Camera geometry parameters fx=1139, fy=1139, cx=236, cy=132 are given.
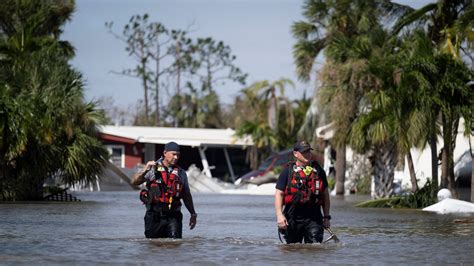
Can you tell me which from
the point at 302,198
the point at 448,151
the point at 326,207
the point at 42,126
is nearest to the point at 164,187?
the point at 302,198

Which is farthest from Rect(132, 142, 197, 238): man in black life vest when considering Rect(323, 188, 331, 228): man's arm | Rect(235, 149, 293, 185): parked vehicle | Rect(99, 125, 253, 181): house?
Rect(99, 125, 253, 181): house

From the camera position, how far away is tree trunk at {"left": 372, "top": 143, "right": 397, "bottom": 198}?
33.8m

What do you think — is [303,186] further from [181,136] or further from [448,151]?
[181,136]

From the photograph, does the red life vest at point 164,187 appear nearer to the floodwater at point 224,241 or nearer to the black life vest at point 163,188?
the black life vest at point 163,188

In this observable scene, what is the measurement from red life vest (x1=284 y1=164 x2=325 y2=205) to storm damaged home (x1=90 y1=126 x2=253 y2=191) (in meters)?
39.8

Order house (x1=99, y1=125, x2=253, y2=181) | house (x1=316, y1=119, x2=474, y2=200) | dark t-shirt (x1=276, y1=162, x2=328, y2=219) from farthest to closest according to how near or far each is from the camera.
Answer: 1. house (x1=99, y1=125, x2=253, y2=181)
2. house (x1=316, y1=119, x2=474, y2=200)
3. dark t-shirt (x1=276, y1=162, x2=328, y2=219)

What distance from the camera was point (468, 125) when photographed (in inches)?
1052

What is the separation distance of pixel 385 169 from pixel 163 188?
2175 cm

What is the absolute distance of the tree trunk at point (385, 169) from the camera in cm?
3384

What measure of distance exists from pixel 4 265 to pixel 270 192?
32.9m

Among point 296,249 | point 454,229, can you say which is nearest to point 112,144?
point 454,229

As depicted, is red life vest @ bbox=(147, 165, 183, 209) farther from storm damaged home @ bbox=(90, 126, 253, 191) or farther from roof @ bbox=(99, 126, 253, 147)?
roof @ bbox=(99, 126, 253, 147)

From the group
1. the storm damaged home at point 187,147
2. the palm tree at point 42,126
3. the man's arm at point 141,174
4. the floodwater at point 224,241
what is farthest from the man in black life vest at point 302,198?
the storm damaged home at point 187,147

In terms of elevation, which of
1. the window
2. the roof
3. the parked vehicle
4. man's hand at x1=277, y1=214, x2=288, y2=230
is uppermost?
the roof
